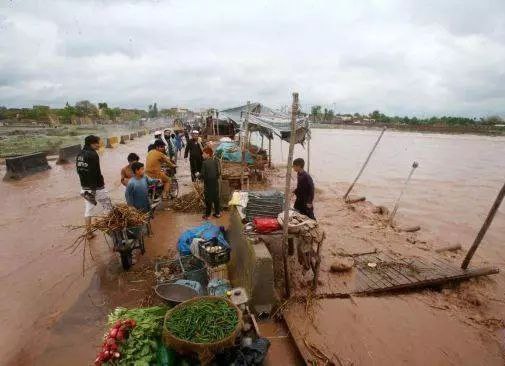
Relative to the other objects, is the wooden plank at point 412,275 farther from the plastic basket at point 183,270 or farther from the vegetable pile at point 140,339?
the vegetable pile at point 140,339

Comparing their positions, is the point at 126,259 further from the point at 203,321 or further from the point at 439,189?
the point at 439,189

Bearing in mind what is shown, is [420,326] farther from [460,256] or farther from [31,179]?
[31,179]

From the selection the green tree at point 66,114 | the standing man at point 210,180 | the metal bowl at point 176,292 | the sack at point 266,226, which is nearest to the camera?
the metal bowl at point 176,292

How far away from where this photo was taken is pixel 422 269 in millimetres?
6375

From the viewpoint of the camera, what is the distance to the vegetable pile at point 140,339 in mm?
2947

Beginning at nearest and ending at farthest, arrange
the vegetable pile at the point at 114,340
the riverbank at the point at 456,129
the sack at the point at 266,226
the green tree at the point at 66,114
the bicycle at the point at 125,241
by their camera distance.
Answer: the vegetable pile at the point at 114,340, the sack at the point at 266,226, the bicycle at the point at 125,241, the riverbank at the point at 456,129, the green tree at the point at 66,114

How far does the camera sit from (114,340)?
2.95 m

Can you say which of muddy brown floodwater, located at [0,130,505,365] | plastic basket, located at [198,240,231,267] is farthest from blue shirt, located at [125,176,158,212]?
plastic basket, located at [198,240,231,267]

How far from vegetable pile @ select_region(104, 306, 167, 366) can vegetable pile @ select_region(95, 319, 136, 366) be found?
0.10 ft

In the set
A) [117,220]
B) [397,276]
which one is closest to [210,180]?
[117,220]

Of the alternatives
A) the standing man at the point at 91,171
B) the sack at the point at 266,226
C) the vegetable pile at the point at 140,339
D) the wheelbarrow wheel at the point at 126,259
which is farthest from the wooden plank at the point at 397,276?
the standing man at the point at 91,171

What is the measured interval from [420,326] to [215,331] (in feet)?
11.7

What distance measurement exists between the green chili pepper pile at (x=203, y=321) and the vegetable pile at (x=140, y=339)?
0.72 ft

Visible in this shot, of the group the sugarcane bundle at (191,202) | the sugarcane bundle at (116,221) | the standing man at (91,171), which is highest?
the standing man at (91,171)
